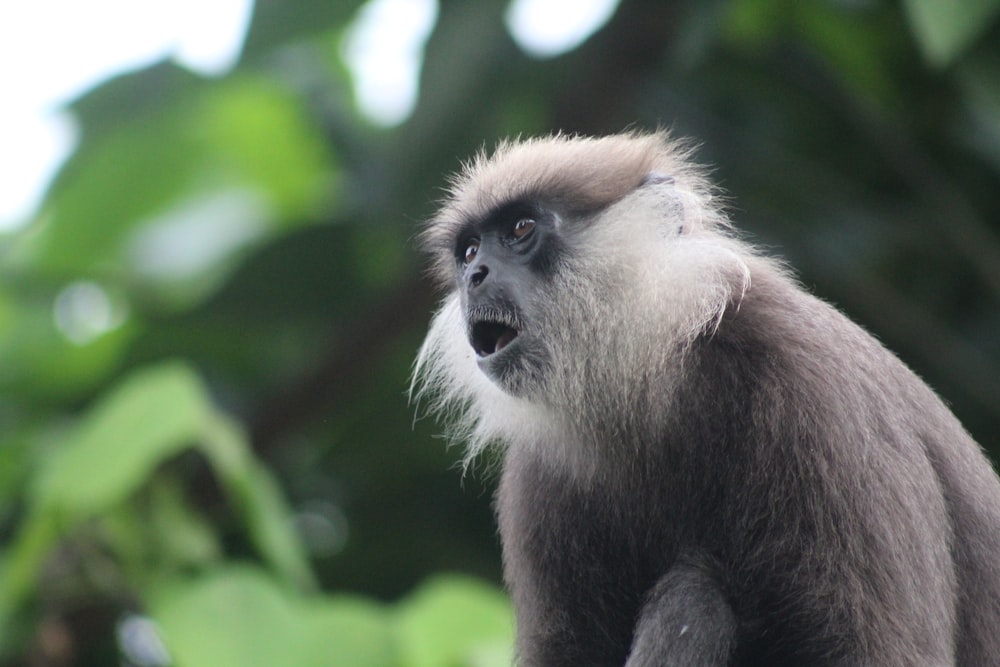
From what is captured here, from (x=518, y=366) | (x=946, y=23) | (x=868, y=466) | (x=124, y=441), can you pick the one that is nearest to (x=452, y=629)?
(x=124, y=441)

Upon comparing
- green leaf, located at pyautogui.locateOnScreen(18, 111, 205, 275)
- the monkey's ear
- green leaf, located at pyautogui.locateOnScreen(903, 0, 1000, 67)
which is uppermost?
green leaf, located at pyautogui.locateOnScreen(18, 111, 205, 275)

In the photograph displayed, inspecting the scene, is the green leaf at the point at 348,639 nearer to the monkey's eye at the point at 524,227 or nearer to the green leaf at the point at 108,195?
the monkey's eye at the point at 524,227

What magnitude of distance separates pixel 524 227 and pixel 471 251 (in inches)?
6.1

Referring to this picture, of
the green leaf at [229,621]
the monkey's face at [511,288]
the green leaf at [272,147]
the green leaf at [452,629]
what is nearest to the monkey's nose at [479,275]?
the monkey's face at [511,288]

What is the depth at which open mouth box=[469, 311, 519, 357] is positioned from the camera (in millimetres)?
3004

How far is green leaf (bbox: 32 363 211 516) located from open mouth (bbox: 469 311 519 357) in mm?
1666

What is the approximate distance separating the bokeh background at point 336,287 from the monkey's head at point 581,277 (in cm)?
147

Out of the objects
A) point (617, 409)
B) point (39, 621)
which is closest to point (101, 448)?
point (39, 621)

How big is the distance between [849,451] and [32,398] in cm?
449

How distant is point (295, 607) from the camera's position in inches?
180

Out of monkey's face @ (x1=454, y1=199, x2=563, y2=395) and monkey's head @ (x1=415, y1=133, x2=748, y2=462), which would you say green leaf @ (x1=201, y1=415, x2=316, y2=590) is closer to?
monkey's head @ (x1=415, y1=133, x2=748, y2=462)

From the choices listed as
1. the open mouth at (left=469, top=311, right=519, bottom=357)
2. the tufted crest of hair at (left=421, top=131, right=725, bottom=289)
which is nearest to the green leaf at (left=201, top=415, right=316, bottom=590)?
the tufted crest of hair at (left=421, top=131, right=725, bottom=289)

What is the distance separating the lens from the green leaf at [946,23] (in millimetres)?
3916

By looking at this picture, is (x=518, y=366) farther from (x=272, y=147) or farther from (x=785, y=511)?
(x=272, y=147)
